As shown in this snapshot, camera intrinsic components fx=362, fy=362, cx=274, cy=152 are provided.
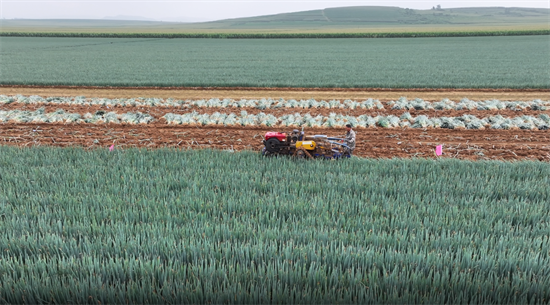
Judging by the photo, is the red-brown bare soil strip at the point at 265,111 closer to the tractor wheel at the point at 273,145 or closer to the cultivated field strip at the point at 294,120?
the cultivated field strip at the point at 294,120

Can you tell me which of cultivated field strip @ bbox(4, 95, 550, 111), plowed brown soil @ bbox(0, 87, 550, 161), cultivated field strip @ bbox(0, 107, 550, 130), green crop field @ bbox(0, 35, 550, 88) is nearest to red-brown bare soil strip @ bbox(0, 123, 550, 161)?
plowed brown soil @ bbox(0, 87, 550, 161)

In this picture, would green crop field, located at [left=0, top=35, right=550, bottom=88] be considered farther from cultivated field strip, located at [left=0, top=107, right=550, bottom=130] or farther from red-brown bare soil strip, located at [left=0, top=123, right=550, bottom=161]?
red-brown bare soil strip, located at [left=0, top=123, right=550, bottom=161]

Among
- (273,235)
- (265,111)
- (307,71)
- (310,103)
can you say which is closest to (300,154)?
(273,235)

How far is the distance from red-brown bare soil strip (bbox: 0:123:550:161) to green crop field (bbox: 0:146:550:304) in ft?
10.7

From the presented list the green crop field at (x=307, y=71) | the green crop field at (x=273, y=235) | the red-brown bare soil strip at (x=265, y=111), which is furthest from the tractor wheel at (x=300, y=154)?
the green crop field at (x=307, y=71)

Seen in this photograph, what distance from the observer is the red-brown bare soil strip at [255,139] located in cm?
1073

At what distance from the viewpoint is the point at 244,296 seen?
137 inches

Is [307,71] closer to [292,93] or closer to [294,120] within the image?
[292,93]

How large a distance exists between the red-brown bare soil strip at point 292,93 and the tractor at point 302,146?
10364mm

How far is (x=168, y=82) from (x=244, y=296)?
789 inches

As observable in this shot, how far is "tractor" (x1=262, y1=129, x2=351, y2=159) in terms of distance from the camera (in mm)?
8391

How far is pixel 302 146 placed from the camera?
8391mm

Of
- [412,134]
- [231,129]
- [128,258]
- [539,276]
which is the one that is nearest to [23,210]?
[128,258]

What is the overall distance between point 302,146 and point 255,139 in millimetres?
3842
